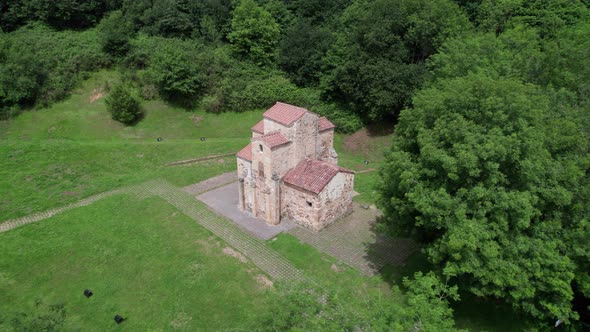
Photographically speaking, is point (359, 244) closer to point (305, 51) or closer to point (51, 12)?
point (305, 51)

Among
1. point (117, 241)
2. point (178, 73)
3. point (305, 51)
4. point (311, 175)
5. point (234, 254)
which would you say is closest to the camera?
point (234, 254)

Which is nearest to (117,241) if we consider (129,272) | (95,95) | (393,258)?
(129,272)

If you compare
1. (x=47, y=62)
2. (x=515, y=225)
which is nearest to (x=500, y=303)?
(x=515, y=225)

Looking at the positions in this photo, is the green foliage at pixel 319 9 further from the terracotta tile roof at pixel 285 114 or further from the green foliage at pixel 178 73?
the terracotta tile roof at pixel 285 114

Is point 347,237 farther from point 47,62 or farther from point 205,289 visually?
point 47,62

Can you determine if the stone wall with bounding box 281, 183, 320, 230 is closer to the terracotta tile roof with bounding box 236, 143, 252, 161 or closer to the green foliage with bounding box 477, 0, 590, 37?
the terracotta tile roof with bounding box 236, 143, 252, 161

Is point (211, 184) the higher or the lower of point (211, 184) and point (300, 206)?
the lower

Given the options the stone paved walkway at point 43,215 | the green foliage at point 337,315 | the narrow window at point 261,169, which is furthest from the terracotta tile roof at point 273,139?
the stone paved walkway at point 43,215
